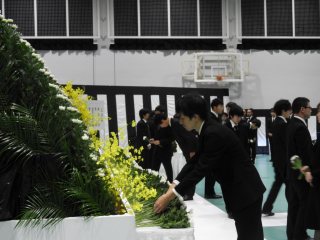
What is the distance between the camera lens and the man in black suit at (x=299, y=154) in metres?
4.52

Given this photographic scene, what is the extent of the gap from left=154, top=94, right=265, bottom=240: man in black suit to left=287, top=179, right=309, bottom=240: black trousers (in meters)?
1.44

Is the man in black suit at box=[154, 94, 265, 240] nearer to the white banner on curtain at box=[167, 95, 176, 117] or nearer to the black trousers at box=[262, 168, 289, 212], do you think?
the black trousers at box=[262, 168, 289, 212]

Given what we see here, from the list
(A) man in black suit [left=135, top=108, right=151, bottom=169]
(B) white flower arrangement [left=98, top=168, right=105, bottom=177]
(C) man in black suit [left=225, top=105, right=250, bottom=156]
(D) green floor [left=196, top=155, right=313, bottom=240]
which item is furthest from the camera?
(A) man in black suit [left=135, top=108, right=151, bottom=169]

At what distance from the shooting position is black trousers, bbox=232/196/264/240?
316cm

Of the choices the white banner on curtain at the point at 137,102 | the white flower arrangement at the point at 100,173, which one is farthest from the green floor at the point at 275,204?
the white banner on curtain at the point at 137,102

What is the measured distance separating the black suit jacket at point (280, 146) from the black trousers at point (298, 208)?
2.84 ft

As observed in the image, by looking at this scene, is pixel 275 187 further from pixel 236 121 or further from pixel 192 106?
pixel 192 106

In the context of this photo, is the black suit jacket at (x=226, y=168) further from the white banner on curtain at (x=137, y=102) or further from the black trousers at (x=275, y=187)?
the white banner on curtain at (x=137, y=102)

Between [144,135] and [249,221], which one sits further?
[144,135]

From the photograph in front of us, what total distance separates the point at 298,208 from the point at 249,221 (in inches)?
67.2

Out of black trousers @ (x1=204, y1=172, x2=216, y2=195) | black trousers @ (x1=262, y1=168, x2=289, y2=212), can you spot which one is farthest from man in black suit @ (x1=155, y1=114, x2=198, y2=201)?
black trousers @ (x1=262, y1=168, x2=289, y2=212)

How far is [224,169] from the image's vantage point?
3.15 meters

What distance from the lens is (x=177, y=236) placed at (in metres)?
3.68

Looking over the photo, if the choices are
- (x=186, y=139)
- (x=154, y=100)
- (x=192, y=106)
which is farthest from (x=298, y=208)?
(x=154, y=100)
